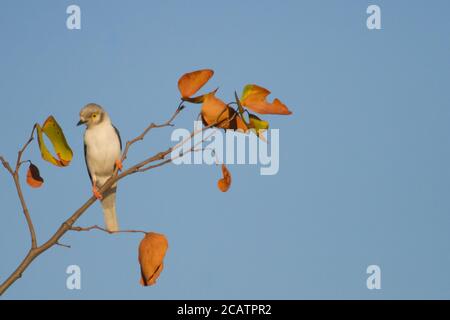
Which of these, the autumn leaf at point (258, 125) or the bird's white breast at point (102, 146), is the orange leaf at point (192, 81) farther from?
the bird's white breast at point (102, 146)

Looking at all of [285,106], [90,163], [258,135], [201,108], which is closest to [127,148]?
[201,108]

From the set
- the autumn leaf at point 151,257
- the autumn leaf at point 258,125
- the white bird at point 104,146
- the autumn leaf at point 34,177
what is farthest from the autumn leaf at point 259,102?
the white bird at point 104,146

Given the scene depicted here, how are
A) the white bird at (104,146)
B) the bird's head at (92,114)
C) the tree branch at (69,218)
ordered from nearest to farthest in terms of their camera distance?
the tree branch at (69,218) < the bird's head at (92,114) < the white bird at (104,146)

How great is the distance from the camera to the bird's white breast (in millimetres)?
4367

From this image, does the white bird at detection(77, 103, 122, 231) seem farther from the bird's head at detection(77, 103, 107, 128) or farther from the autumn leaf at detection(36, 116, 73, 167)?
the autumn leaf at detection(36, 116, 73, 167)

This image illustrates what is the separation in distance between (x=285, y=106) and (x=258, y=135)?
5.2 inches

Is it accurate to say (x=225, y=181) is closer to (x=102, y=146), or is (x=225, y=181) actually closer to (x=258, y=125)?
(x=258, y=125)

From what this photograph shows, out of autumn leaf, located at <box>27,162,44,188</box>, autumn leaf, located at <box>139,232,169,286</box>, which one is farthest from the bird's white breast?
autumn leaf, located at <box>139,232,169,286</box>

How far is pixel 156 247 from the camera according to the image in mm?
1634

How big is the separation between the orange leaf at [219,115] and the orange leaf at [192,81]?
0.04 metres

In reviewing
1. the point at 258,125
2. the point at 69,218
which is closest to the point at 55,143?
the point at 69,218

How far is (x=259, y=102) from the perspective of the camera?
1.57 metres

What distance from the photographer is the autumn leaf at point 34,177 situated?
5.90 ft

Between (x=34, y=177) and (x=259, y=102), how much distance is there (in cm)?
81
